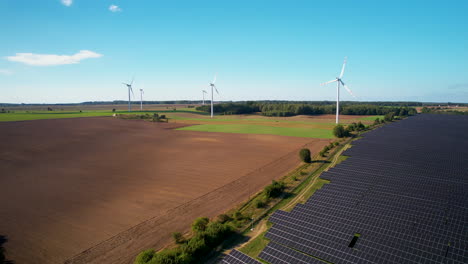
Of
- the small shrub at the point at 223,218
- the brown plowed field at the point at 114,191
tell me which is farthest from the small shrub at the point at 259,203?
the small shrub at the point at 223,218

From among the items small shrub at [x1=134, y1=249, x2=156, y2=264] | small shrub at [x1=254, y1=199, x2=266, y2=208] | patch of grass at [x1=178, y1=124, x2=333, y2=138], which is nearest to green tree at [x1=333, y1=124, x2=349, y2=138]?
patch of grass at [x1=178, y1=124, x2=333, y2=138]

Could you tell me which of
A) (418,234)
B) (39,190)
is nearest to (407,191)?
(418,234)

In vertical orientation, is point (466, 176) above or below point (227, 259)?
above

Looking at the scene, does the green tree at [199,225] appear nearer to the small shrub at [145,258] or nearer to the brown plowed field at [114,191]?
the brown plowed field at [114,191]

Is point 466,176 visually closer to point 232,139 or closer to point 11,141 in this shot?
point 232,139

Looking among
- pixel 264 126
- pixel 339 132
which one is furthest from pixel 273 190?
pixel 264 126
